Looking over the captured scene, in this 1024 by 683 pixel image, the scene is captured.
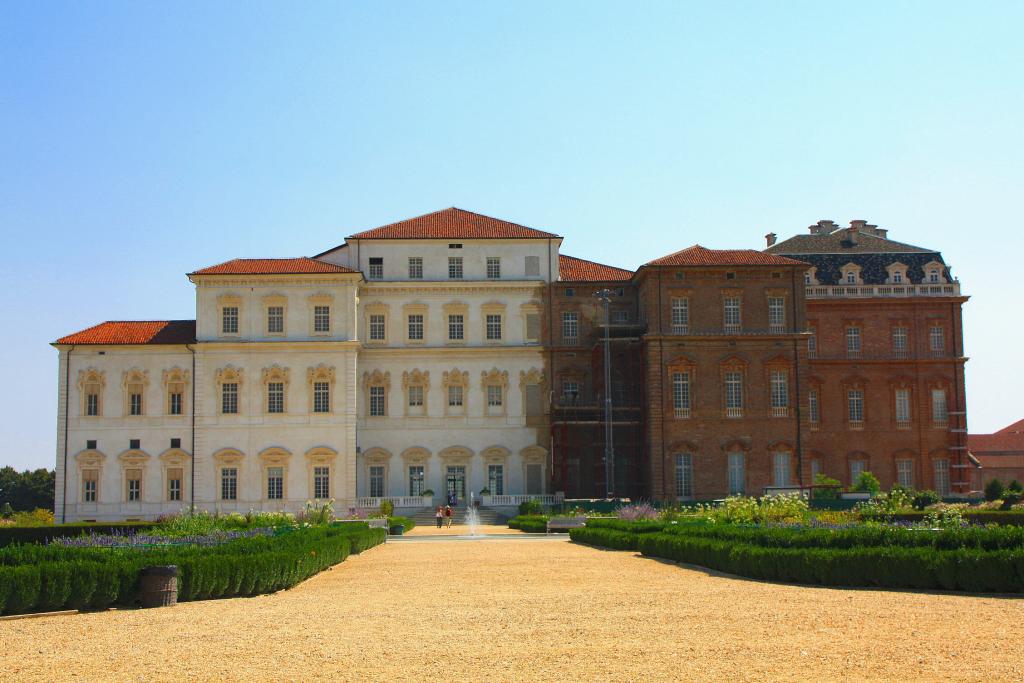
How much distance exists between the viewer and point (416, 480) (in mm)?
52500

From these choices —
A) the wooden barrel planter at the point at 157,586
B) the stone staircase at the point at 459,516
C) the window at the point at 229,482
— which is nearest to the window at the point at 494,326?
the stone staircase at the point at 459,516

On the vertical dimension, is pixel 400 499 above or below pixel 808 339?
below

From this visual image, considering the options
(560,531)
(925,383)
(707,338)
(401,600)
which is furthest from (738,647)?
(925,383)

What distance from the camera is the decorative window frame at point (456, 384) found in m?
52.9

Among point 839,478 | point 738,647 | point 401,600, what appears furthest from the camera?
point 839,478

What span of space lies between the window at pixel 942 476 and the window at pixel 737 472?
1024 cm

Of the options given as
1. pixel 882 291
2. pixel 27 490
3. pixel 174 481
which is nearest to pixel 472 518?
pixel 174 481

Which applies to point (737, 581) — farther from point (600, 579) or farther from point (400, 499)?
point (400, 499)

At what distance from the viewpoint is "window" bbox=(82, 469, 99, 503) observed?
50156 mm

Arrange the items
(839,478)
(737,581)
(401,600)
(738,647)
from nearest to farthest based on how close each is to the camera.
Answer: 1. (738,647)
2. (401,600)
3. (737,581)
4. (839,478)

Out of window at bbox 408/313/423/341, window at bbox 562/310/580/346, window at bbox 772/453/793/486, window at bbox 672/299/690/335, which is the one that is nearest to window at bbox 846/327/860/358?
window at bbox 772/453/793/486

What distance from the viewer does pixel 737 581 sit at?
58.4 feet

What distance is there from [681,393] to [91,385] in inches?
1013

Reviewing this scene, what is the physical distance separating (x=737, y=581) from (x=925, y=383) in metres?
39.4
